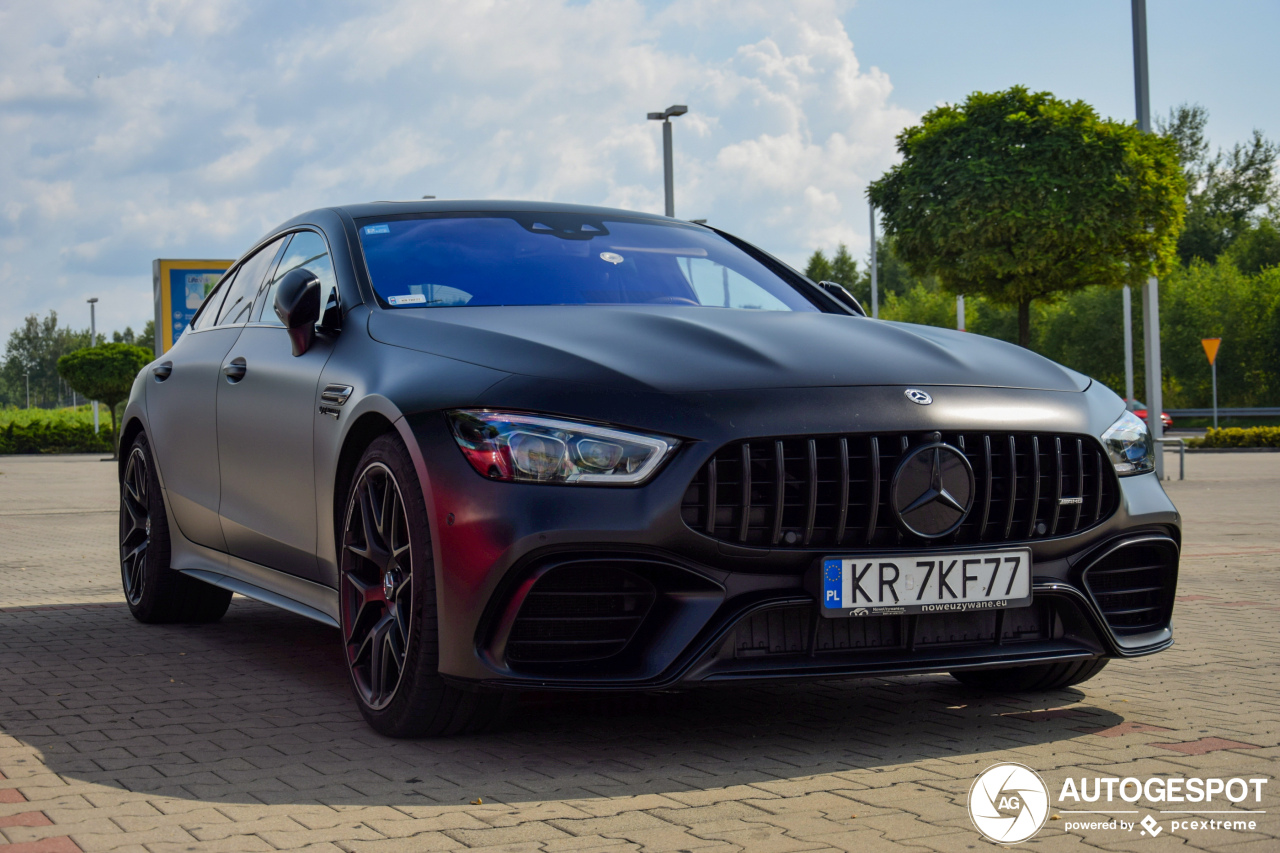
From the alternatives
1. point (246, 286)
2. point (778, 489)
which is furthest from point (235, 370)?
point (778, 489)

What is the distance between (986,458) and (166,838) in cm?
218

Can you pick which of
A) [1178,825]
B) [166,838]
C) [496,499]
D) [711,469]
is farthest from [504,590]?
[1178,825]

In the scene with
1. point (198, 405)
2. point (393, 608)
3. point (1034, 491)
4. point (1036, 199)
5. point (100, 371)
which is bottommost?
point (393, 608)

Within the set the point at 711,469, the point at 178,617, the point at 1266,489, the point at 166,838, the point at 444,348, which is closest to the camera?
the point at 166,838

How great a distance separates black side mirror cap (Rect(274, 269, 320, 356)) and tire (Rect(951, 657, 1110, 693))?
236 cm

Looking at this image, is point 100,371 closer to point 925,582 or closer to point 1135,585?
point 1135,585

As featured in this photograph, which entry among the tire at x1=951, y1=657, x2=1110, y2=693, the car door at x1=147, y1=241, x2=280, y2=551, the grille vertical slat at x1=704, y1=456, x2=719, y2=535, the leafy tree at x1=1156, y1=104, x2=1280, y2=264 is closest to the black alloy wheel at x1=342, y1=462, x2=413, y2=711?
the grille vertical slat at x1=704, y1=456, x2=719, y2=535

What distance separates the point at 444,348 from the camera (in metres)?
3.86

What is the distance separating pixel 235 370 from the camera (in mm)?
5199

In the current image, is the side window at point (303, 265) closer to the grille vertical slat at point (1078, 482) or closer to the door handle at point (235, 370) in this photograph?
the door handle at point (235, 370)

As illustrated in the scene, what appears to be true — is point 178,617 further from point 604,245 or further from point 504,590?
point 504,590

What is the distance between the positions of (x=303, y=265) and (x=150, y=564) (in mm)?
1889

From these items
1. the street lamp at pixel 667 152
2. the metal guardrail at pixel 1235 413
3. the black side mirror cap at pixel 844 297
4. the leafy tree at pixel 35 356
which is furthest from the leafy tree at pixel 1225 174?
the leafy tree at pixel 35 356

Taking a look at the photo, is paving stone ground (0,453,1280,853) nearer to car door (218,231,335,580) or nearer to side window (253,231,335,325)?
car door (218,231,335,580)
